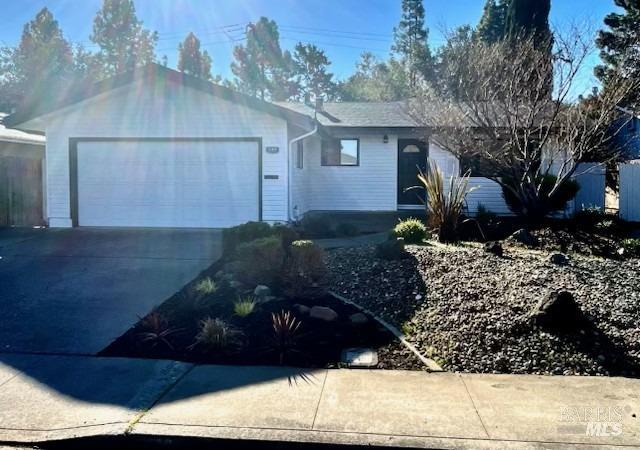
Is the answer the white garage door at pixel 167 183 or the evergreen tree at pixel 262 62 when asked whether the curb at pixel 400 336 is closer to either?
the white garage door at pixel 167 183

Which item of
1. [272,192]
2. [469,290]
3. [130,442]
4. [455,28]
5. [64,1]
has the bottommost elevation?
[130,442]

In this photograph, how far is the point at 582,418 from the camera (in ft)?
14.1

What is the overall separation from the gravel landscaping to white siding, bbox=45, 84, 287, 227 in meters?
4.76

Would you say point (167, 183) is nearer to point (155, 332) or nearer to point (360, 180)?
point (360, 180)

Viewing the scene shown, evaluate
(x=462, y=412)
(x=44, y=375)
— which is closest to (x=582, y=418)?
(x=462, y=412)

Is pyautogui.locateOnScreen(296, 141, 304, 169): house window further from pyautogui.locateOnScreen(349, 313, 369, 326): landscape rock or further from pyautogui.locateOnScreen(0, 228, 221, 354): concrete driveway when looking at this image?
pyautogui.locateOnScreen(349, 313, 369, 326): landscape rock

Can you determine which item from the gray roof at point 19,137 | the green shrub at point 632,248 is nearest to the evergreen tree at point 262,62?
the gray roof at point 19,137

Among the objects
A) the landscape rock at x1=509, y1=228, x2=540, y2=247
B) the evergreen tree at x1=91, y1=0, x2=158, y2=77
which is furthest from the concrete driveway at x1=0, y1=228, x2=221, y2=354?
the evergreen tree at x1=91, y1=0, x2=158, y2=77

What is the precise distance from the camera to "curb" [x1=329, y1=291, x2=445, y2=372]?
5.46 metres

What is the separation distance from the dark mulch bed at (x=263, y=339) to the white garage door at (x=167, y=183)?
6785 mm

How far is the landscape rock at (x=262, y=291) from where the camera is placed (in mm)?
7352

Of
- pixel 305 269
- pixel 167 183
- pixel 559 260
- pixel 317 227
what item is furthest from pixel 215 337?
pixel 167 183

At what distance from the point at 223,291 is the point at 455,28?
36.6ft

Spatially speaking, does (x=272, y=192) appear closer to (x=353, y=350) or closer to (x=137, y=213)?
(x=137, y=213)
